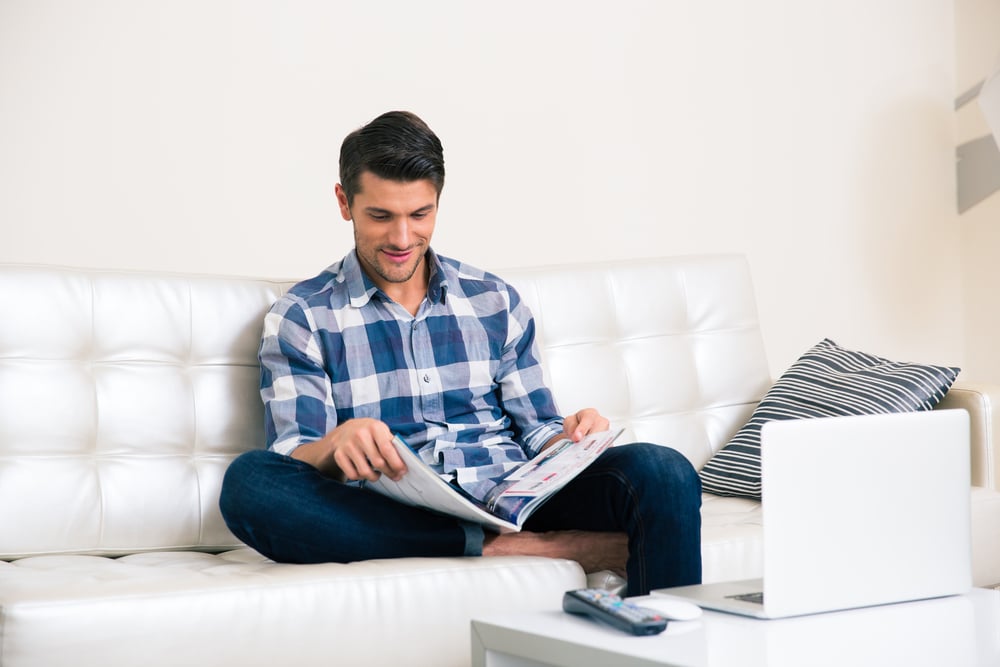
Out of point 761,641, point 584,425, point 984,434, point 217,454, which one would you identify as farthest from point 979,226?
point 761,641

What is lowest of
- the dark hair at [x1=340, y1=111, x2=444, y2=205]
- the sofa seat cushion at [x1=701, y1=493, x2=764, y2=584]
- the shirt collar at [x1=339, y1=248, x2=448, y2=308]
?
the sofa seat cushion at [x1=701, y1=493, x2=764, y2=584]

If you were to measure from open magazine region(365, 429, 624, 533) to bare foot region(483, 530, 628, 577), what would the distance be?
0.03m

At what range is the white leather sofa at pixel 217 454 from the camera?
137cm

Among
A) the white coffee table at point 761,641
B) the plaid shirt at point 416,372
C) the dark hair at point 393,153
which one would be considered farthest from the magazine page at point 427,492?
the dark hair at point 393,153

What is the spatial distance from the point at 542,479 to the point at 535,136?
1640mm

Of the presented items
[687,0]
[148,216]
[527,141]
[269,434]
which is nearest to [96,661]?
[269,434]

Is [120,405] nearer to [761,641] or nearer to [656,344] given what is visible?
[656,344]

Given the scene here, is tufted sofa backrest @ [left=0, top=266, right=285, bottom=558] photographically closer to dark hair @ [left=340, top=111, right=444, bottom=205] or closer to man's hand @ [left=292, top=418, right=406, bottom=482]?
dark hair @ [left=340, top=111, right=444, bottom=205]

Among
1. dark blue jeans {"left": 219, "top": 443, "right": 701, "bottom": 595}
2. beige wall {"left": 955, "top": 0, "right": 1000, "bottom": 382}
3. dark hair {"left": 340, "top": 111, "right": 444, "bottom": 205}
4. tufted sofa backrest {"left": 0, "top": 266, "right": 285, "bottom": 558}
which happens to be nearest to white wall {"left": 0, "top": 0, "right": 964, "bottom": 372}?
beige wall {"left": 955, "top": 0, "right": 1000, "bottom": 382}

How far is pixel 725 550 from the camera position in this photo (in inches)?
70.0

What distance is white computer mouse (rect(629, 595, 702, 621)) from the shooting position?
1.12m

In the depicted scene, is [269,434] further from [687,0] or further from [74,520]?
[687,0]

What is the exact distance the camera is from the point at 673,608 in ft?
3.69

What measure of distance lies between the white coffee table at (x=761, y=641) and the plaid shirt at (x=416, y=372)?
61cm
